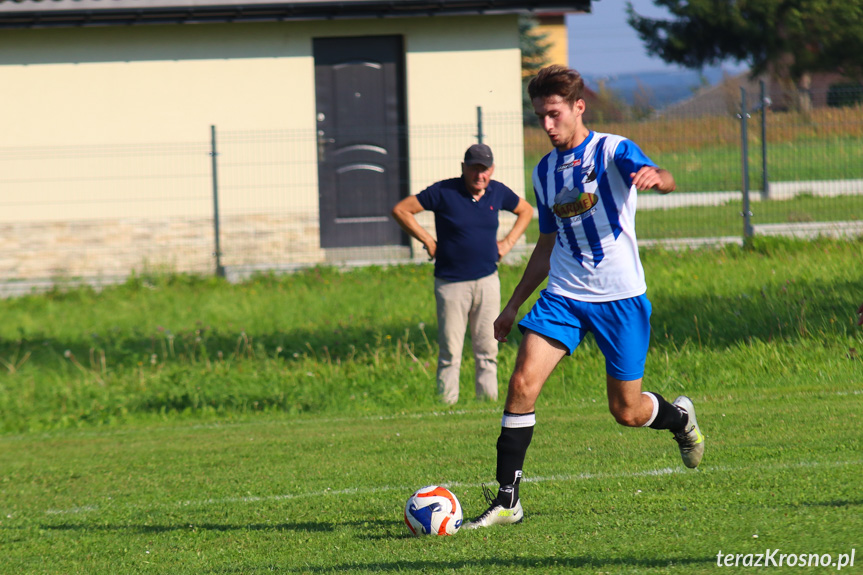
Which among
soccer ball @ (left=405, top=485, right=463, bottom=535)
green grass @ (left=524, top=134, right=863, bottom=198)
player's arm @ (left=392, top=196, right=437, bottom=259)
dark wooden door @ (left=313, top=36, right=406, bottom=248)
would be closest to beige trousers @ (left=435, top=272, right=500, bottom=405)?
player's arm @ (left=392, top=196, right=437, bottom=259)

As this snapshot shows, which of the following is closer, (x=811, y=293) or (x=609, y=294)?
(x=609, y=294)

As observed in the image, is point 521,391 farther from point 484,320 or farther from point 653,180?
point 484,320

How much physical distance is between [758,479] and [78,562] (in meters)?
3.56

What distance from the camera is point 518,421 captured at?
516 centimetres

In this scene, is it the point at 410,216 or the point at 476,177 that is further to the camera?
the point at 410,216

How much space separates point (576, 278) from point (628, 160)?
64cm

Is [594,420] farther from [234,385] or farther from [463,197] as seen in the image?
[234,385]

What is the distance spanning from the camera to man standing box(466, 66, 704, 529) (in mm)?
5090

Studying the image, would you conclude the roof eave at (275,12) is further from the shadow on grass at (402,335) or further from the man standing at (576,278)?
the man standing at (576,278)

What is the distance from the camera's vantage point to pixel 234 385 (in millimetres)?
10250

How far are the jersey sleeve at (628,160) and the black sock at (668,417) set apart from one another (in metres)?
1.22

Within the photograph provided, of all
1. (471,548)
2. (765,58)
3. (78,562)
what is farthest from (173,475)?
(765,58)

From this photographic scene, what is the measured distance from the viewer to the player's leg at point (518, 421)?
5.09 meters

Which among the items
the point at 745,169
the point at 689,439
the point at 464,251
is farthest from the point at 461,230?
the point at 745,169
